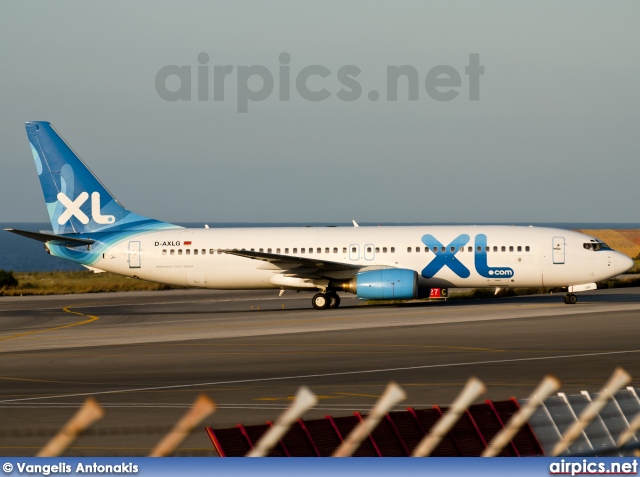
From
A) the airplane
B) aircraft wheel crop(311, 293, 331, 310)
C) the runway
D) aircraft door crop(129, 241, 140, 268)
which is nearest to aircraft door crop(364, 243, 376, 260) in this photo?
the airplane

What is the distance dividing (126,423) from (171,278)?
101 feet

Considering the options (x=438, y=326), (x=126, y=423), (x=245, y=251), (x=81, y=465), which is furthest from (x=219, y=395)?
(x=245, y=251)

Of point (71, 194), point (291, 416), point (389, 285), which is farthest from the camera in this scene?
point (71, 194)

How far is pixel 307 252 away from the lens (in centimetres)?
4766

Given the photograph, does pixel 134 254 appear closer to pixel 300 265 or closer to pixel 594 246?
pixel 300 265

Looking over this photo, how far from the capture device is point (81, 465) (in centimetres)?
793

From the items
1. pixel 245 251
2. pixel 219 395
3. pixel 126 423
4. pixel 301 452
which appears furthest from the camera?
pixel 245 251

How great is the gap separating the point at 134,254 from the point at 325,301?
9.63m

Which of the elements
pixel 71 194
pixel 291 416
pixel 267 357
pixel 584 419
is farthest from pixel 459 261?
pixel 291 416

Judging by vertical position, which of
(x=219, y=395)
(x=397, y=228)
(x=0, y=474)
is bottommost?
(x=219, y=395)

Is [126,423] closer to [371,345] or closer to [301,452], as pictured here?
[301,452]

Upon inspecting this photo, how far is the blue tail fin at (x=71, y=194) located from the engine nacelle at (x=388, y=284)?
36.7ft

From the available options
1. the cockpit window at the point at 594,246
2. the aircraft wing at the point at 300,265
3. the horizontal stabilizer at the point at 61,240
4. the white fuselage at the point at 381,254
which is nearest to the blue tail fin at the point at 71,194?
the horizontal stabilizer at the point at 61,240

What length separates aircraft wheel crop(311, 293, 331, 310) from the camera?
47406 millimetres
